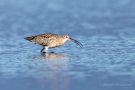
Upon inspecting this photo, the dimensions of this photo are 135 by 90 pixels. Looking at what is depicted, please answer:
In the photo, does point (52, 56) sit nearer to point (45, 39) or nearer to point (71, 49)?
point (45, 39)

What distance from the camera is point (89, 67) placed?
16.0m

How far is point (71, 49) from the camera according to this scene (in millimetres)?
19594

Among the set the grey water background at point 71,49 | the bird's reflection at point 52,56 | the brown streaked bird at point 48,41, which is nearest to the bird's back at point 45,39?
the brown streaked bird at point 48,41

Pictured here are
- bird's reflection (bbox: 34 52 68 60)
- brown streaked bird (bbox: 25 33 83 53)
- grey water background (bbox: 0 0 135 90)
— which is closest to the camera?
grey water background (bbox: 0 0 135 90)

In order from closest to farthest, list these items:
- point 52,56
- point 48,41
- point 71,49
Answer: point 52,56, point 48,41, point 71,49

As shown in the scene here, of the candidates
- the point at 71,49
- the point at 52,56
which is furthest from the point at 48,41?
the point at 52,56

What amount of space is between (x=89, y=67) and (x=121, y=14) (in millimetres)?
14173

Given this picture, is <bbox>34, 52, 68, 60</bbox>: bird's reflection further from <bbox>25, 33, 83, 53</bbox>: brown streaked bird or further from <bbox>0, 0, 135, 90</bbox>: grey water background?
<bbox>25, 33, 83, 53</bbox>: brown streaked bird

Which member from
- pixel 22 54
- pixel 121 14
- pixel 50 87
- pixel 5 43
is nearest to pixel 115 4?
pixel 121 14

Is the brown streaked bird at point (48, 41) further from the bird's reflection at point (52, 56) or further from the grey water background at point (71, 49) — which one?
the bird's reflection at point (52, 56)

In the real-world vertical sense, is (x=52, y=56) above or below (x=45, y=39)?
below

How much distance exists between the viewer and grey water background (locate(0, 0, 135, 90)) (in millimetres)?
14367

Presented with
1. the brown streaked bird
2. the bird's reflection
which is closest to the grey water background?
the bird's reflection

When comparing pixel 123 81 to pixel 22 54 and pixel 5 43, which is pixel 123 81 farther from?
pixel 5 43
